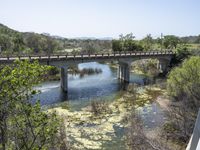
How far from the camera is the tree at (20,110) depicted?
30.7 ft

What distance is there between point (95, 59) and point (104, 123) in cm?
2538

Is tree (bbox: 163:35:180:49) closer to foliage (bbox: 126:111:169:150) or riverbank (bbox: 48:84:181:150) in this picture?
riverbank (bbox: 48:84:181:150)

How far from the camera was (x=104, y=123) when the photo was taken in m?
29.4

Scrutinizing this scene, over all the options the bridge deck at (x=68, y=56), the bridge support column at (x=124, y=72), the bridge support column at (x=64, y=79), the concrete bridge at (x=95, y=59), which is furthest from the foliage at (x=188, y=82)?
the bridge support column at (x=124, y=72)

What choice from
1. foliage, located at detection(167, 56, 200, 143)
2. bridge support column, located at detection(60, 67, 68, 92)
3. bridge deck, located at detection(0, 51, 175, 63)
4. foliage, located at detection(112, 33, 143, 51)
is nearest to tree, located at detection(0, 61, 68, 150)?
foliage, located at detection(167, 56, 200, 143)

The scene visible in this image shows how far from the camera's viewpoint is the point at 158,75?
64875 mm

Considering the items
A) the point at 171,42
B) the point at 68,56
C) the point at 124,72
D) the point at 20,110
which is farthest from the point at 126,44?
the point at 20,110

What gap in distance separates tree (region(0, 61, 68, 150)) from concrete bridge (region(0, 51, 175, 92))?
25.4m

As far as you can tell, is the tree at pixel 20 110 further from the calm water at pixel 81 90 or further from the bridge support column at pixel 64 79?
the bridge support column at pixel 64 79

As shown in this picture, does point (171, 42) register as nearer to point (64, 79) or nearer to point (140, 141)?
point (64, 79)

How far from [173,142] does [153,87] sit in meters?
26.7

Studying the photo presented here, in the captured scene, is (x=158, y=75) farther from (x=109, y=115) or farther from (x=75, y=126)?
(x=75, y=126)

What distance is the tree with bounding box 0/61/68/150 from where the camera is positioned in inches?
368

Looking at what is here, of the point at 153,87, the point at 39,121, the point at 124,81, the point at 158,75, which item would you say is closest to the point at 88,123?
A: the point at 39,121
